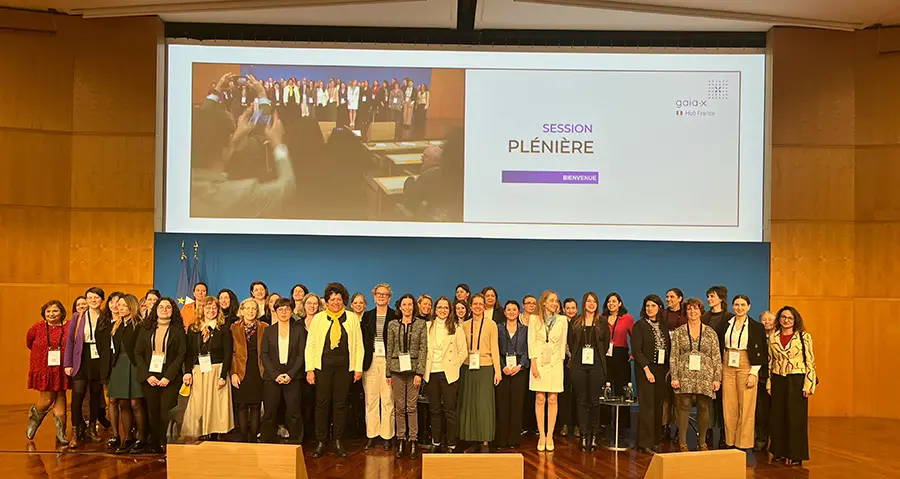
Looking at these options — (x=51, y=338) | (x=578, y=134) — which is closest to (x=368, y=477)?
(x=51, y=338)

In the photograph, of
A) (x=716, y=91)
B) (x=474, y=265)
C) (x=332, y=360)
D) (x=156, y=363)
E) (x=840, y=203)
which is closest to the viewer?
(x=156, y=363)

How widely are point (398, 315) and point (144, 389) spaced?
81.3 inches

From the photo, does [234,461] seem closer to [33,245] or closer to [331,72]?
[331,72]

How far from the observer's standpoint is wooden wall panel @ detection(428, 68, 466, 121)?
25.8 ft

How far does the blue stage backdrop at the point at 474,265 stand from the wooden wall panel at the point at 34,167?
121 centimetres

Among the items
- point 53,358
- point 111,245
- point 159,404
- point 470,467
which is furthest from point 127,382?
point 470,467

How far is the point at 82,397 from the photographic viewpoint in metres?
5.98

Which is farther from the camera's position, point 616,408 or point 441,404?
point 616,408

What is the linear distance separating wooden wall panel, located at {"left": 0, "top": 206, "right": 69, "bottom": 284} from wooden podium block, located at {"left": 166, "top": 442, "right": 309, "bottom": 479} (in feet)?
16.3

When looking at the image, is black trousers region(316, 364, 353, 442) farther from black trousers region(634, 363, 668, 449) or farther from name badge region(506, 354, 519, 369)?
black trousers region(634, 363, 668, 449)

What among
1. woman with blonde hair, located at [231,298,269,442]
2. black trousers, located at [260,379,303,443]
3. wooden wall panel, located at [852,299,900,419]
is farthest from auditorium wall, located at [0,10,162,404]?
wooden wall panel, located at [852,299,900,419]

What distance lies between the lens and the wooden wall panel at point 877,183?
26.0ft

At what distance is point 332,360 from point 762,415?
3.73 m

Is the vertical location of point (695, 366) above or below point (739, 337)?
below
